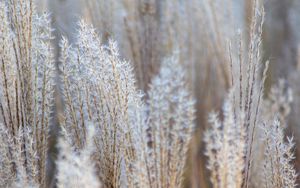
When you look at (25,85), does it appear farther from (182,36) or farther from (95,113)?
(182,36)

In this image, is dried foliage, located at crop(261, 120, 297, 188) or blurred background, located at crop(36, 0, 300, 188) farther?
blurred background, located at crop(36, 0, 300, 188)

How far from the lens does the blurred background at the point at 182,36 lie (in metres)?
2.57

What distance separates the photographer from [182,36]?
9.71 feet

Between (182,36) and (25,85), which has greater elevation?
(182,36)

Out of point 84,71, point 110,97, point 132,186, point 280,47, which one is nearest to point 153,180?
point 132,186

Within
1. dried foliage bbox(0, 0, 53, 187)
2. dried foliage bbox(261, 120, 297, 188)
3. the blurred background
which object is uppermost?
the blurred background

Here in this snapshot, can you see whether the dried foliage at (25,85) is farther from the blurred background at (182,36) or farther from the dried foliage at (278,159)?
the dried foliage at (278,159)

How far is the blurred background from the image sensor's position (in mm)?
2566

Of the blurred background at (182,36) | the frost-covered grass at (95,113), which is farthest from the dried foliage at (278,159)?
the blurred background at (182,36)

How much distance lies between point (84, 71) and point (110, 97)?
0.41 feet

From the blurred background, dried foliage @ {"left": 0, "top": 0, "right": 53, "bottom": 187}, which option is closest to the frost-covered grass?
dried foliage @ {"left": 0, "top": 0, "right": 53, "bottom": 187}

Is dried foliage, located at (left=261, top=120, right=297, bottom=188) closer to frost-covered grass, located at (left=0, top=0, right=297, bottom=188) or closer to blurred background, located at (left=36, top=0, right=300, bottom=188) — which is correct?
frost-covered grass, located at (left=0, top=0, right=297, bottom=188)

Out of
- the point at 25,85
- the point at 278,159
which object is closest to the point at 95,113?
the point at 25,85

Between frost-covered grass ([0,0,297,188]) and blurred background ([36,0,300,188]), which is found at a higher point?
blurred background ([36,0,300,188])
